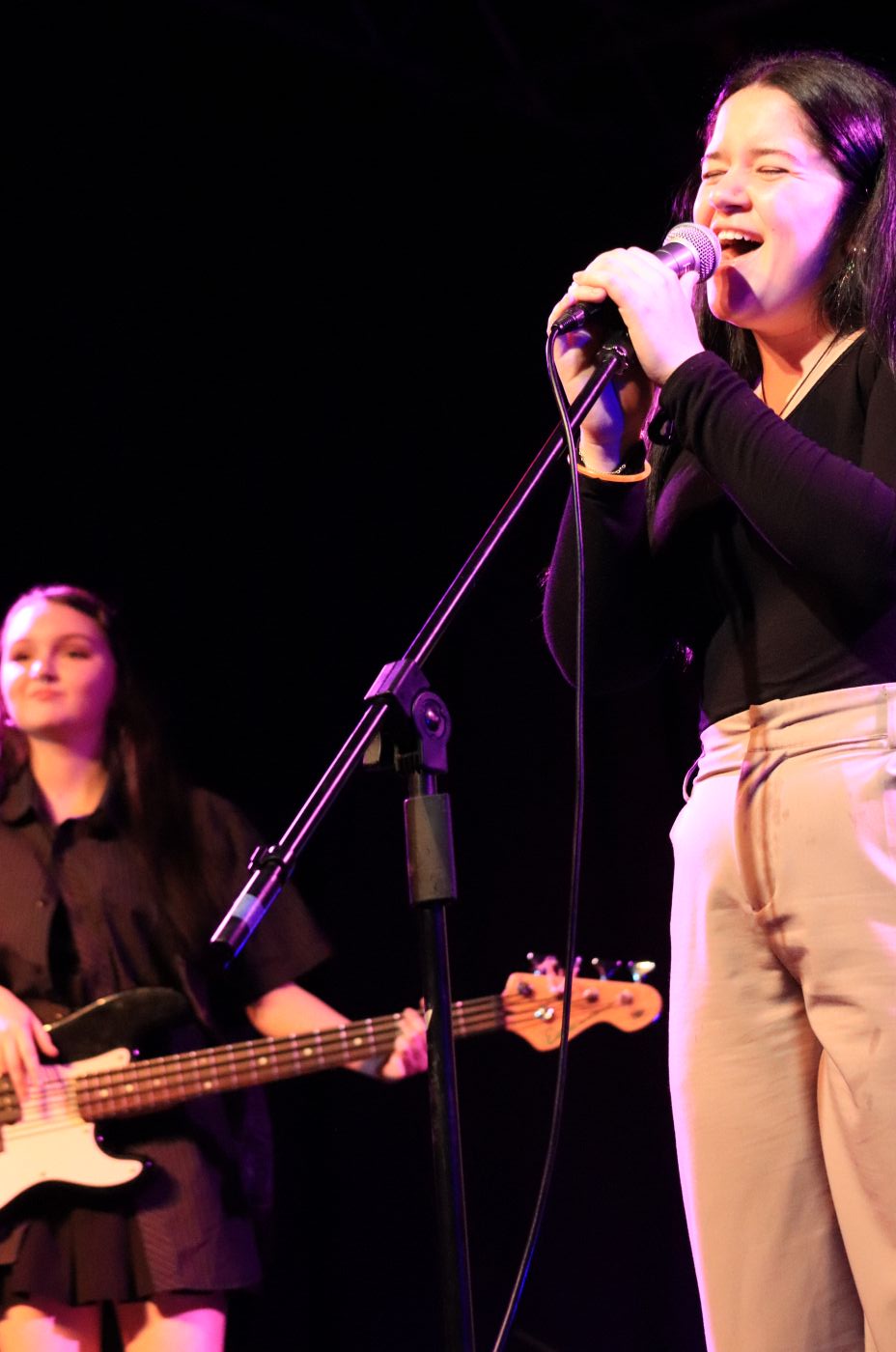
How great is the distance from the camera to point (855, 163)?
1.55 meters

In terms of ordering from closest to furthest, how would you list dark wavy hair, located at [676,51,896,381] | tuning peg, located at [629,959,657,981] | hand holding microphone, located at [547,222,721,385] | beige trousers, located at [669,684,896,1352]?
1. beige trousers, located at [669,684,896,1352]
2. hand holding microphone, located at [547,222,721,385]
3. dark wavy hair, located at [676,51,896,381]
4. tuning peg, located at [629,959,657,981]

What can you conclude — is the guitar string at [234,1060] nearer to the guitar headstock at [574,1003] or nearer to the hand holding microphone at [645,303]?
the guitar headstock at [574,1003]

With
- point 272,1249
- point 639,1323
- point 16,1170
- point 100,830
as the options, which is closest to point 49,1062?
point 16,1170

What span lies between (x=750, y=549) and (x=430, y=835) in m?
0.45

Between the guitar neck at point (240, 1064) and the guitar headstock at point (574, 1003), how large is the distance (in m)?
0.04

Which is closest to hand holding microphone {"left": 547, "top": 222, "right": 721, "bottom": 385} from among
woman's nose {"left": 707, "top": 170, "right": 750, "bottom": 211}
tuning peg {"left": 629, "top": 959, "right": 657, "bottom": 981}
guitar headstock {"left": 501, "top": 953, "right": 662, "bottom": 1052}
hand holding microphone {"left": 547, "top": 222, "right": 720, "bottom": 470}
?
hand holding microphone {"left": 547, "top": 222, "right": 720, "bottom": 470}

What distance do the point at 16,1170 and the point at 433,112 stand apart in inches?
104

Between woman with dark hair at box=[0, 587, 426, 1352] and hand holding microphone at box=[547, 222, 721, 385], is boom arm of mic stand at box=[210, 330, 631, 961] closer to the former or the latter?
hand holding microphone at box=[547, 222, 721, 385]

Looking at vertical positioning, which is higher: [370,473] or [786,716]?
[370,473]

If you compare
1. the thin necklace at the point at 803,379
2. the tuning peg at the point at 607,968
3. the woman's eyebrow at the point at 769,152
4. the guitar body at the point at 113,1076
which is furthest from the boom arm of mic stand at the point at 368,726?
the tuning peg at the point at 607,968

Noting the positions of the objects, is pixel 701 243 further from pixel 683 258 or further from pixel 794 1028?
pixel 794 1028

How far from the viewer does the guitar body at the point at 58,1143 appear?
100.0 inches

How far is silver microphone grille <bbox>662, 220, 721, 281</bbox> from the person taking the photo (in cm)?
144

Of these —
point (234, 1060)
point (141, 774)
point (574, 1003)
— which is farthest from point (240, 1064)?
point (574, 1003)
